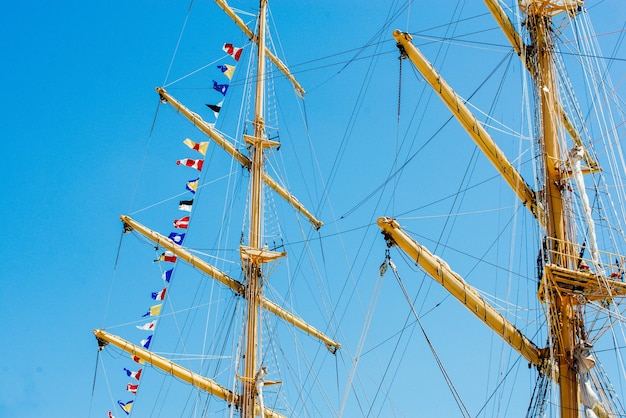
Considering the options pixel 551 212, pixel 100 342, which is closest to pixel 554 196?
pixel 551 212

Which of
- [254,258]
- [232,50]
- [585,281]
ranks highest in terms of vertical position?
[232,50]

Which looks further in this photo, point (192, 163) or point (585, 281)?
point (192, 163)

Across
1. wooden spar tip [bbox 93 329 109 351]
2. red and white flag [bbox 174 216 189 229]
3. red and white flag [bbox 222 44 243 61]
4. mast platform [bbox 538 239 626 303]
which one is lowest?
mast platform [bbox 538 239 626 303]

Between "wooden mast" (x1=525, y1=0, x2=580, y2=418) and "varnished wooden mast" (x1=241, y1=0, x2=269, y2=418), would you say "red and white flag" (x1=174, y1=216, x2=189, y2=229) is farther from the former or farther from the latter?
"wooden mast" (x1=525, y1=0, x2=580, y2=418)

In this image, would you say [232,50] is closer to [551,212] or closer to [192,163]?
[192,163]

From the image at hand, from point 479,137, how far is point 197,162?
14138 mm

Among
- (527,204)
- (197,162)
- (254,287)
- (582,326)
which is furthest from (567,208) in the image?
(197,162)

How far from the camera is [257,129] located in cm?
3606

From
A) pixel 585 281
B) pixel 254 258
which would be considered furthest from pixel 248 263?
pixel 585 281

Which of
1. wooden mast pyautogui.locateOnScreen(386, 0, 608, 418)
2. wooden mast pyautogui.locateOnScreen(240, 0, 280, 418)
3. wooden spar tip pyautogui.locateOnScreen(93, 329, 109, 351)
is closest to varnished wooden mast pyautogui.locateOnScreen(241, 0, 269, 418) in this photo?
wooden mast pyautogui.locateOnScreen(240, 0, 280, 418)

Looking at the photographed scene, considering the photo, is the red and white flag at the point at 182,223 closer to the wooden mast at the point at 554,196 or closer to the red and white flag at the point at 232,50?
the red and white flag at the point at 232,50

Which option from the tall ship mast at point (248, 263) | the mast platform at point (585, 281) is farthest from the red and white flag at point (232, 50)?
the mast platform at point (585, 281)

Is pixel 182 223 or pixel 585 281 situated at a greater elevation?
pixel 182 223

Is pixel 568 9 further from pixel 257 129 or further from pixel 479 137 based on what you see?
pixel 257 129
